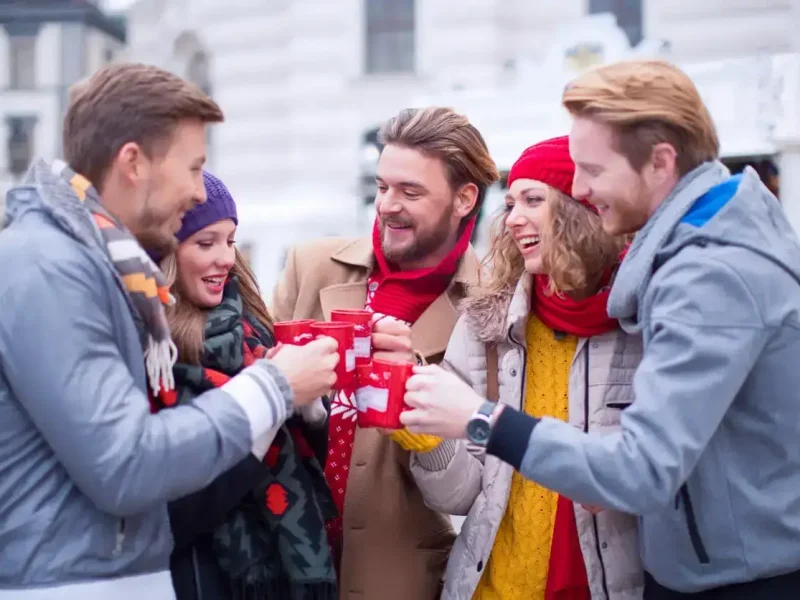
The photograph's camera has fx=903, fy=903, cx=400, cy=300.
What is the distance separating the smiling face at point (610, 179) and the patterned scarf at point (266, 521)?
2.89 ft

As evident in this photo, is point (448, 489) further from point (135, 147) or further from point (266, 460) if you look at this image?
point (135, 147)

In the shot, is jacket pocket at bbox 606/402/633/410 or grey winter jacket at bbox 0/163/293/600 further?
jacket pocket at bbox 606/402/633/410

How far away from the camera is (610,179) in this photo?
1.84 metres

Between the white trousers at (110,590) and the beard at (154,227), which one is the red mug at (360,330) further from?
the white trousers at (110,590)

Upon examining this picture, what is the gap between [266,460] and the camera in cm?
213

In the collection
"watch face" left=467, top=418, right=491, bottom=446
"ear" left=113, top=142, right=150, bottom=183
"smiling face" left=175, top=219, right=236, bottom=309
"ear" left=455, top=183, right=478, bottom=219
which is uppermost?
"ear" left=113, top=142, right=150, bottom=183

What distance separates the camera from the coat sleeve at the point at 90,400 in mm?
1533

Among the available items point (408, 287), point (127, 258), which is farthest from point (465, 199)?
point (127, 258)

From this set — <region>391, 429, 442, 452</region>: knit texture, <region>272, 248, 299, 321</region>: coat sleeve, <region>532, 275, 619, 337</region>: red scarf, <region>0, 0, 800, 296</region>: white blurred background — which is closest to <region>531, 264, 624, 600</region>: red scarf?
<region>532, 275, 619, 337</region>: red scarf

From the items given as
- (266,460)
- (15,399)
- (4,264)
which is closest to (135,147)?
(4,264)

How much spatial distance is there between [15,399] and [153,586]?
45 centimetres

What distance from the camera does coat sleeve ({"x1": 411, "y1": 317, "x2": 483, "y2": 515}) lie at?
88.1 inches

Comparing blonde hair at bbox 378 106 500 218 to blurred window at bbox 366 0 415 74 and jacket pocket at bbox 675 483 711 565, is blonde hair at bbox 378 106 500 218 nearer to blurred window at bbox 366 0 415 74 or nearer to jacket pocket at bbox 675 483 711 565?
jacket pocket at bbox 675 483 711 565

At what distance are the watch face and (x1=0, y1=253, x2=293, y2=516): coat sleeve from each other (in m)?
0.50
